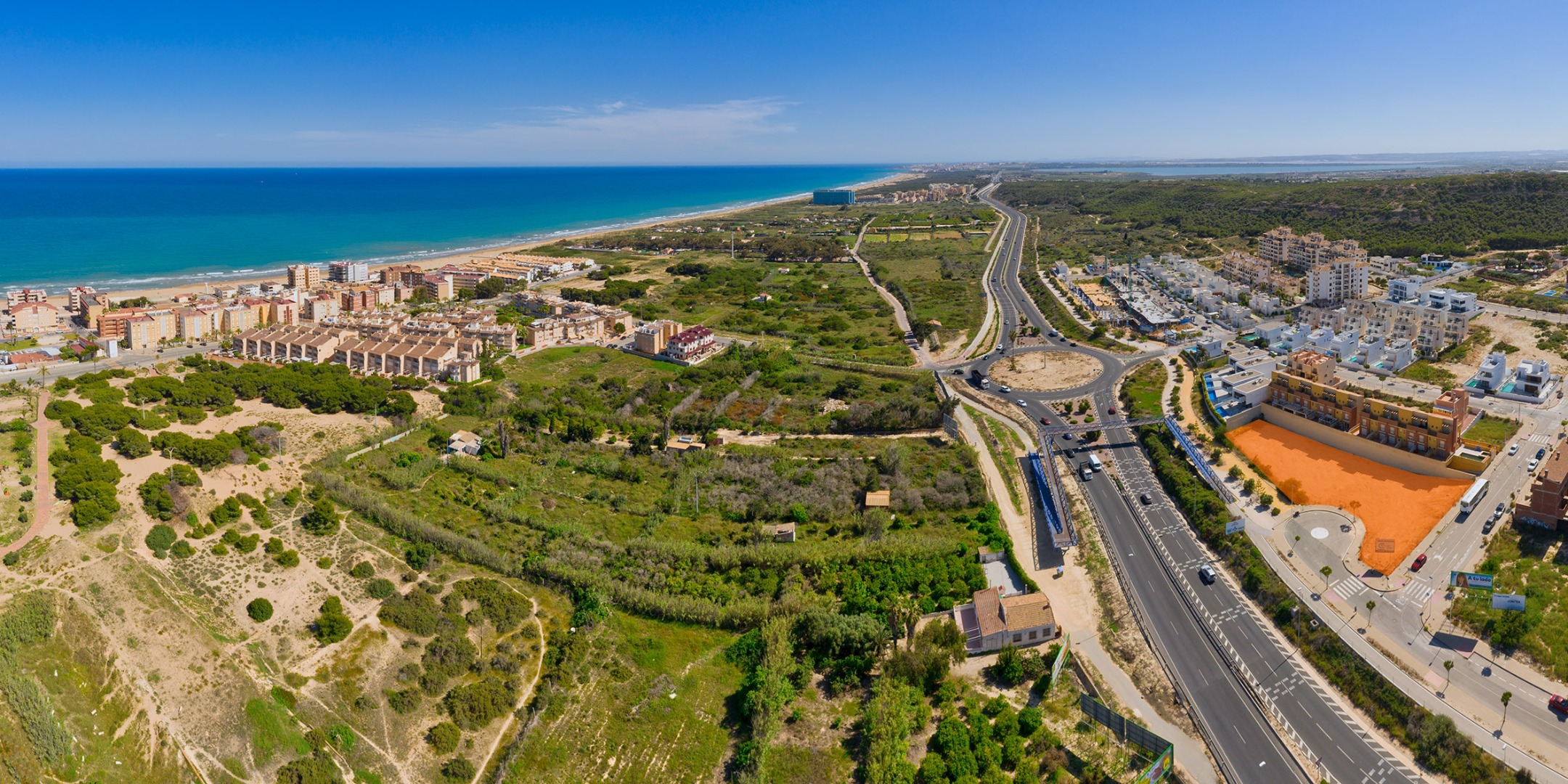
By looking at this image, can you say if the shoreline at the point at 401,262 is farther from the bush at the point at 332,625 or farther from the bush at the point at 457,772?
the bush at the point at 457,772

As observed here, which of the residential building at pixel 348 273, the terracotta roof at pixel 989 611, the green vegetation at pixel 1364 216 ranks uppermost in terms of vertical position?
the green vegetation at pixel 1364 216

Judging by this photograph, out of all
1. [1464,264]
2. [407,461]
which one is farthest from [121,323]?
[1464,264]

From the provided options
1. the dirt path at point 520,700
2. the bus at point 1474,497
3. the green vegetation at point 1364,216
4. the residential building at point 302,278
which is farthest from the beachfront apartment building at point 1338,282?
the residential building at point 302,278

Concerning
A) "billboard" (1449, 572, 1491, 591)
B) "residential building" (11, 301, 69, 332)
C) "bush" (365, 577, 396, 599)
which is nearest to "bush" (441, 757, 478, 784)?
"bush" (365, 577, 396, 599)

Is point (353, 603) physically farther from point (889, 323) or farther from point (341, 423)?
point (889, 323)

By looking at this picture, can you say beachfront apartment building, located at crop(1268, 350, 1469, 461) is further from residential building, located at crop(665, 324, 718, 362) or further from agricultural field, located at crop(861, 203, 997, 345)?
residential building, located at crop(665, 324, 718, 362)

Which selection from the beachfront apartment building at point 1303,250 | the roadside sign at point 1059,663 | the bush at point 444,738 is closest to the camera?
the bush at point 444,738

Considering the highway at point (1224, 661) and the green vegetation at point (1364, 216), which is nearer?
the highway at point (1224, 661)
